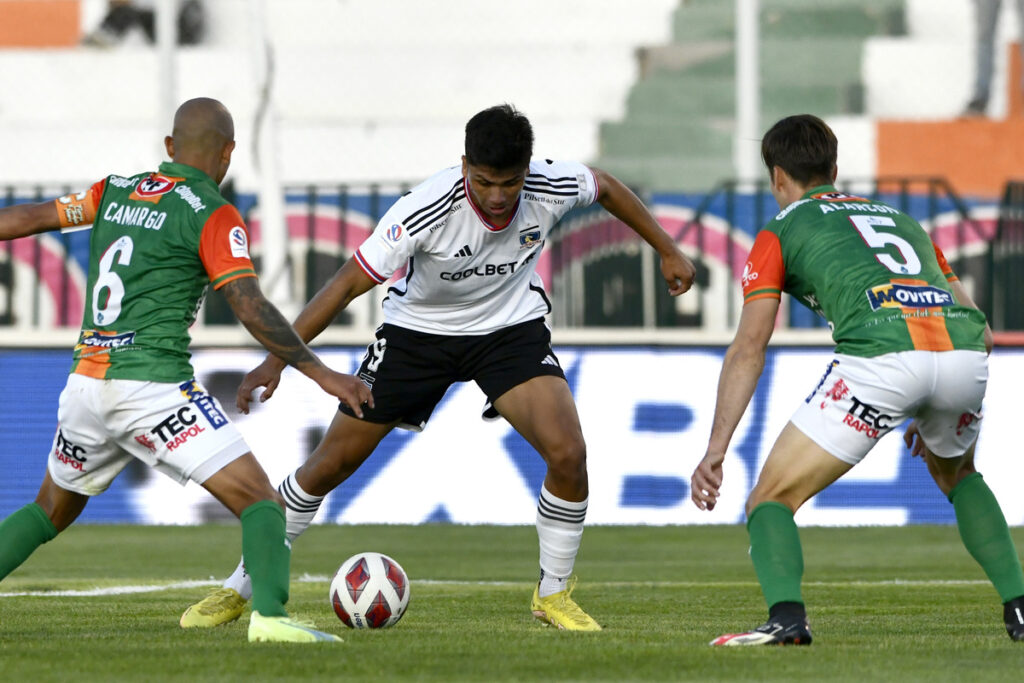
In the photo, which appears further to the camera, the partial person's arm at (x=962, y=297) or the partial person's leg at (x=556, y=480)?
the partial person's leg at (x=556, y=480)

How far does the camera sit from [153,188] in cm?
607

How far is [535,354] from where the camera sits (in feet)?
23.8

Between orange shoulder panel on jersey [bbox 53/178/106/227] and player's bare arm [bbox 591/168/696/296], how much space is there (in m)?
2.23

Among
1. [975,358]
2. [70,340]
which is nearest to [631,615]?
[975,358]

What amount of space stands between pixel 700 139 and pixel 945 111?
3471 millimetres

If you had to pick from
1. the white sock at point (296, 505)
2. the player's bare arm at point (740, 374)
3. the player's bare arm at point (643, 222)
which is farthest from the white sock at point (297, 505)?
the player's bare arm at point (740, 374)

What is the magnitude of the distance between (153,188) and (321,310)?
0.94 metres

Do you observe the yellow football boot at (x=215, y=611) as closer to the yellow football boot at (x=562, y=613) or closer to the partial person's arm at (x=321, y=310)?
the partial person's arm at (x=321, y=310)

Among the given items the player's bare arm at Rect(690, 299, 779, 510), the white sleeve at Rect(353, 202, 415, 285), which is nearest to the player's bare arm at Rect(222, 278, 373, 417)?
the white sleeve at Rect(353, 202, 415, 285)

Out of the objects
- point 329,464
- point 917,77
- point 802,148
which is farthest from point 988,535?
point 917,77

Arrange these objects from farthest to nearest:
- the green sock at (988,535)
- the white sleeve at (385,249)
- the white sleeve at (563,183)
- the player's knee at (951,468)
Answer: the white sleeve at (563,183) < the white sleeve at (385,249) < the player's knee at (951,468) < the green sock at (988,535)

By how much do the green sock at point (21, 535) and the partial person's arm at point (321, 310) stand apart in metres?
0.88

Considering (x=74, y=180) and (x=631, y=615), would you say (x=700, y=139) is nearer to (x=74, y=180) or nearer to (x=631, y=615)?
(x=74, y=180)

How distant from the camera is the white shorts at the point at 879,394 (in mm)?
5727
